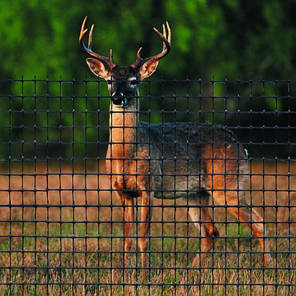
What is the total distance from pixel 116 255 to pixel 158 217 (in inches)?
85.4

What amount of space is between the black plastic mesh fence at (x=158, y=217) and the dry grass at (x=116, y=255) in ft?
0.07

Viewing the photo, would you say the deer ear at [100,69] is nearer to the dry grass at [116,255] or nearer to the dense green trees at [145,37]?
the dry grass at [116,255]

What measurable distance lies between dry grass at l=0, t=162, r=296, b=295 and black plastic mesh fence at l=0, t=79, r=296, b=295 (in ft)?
0.07

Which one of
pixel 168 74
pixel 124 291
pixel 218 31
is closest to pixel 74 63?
pixel 168 74

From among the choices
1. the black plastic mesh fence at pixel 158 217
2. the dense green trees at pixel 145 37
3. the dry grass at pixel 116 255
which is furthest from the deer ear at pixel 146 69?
the dense green trees at pixel 145 37

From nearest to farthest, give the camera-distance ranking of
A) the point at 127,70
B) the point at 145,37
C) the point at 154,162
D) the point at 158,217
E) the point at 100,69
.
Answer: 1. the point at 127,70
2. the point at 100,69
3. the point at 154,162
4. the point at 158,217
5. the point at 145,37

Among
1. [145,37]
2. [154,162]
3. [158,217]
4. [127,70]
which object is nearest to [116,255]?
[154,162]

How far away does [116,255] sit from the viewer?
809cm

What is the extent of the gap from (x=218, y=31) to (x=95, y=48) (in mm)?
2781

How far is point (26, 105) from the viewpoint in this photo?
17.3 meters

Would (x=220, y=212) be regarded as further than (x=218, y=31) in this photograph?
No

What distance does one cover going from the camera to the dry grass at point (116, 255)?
5828 millimetres

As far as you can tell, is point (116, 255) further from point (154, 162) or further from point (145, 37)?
point (145, 37)

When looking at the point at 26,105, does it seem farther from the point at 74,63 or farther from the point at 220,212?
the point at 220,212
